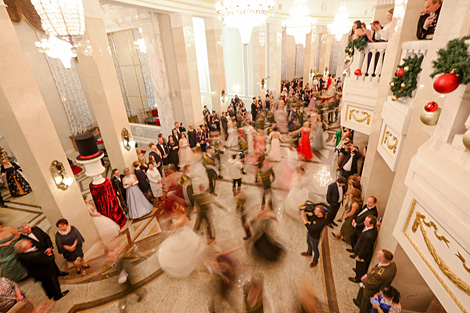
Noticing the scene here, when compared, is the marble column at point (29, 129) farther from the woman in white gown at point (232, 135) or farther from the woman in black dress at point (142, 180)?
the woman in white gown at point (232, 135)

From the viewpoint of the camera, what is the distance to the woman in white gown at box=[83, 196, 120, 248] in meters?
5.36

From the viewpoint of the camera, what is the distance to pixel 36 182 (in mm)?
4395

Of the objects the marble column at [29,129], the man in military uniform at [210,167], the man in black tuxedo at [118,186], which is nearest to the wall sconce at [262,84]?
the man in military uniform at [210,167]

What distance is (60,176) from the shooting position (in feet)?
15.1

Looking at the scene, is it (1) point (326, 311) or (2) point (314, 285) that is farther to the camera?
(2) point (314, 285)

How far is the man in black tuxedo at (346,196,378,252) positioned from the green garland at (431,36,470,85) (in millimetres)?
2453

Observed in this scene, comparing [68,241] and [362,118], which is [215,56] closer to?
[362,118]

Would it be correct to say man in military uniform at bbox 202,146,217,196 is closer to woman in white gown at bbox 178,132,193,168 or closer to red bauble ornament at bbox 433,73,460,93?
woman in white gown at bbox 178,132,193,168

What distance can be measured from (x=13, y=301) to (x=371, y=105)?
7.54 meters

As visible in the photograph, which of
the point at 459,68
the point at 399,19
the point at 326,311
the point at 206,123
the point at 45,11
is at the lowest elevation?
the point at 326,311

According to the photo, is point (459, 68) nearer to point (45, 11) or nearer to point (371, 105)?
point (371, 105)

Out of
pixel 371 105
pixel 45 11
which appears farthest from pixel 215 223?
pixel 45 11

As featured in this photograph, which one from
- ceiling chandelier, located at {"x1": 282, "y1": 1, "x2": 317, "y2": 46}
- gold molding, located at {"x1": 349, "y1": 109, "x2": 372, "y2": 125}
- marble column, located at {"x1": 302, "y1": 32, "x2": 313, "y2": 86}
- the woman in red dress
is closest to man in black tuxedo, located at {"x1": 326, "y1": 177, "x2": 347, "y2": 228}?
gold molding, located at {"x1": 349, "y1": 109, "x2": 372, "y2": 125}

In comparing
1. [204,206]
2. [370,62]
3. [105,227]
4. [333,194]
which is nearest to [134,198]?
[105,227]
